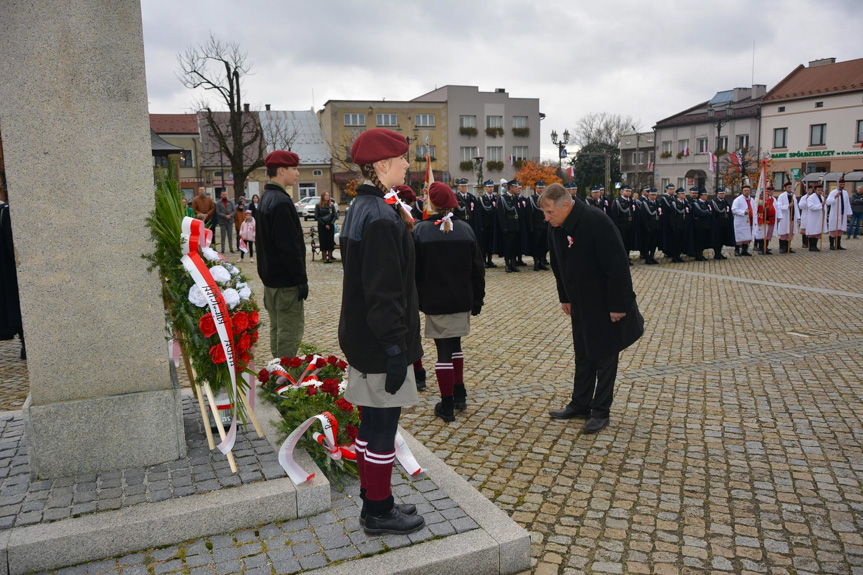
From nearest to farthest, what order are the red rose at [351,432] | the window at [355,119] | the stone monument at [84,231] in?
the stone monument at [84,231], the red rose at [351,432], the window at [355,119]

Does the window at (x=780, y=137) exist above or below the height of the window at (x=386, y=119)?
below

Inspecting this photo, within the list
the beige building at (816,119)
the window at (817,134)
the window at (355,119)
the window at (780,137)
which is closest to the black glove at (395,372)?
the beige building at (816,119)

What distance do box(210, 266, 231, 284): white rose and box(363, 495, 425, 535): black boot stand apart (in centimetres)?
166

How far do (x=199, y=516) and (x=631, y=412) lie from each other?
3.80 metres

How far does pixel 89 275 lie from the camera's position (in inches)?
154

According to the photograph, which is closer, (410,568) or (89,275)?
(410,568)

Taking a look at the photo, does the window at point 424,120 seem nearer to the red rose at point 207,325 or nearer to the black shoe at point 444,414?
the black shoe at point 444,414

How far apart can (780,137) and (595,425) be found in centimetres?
5554

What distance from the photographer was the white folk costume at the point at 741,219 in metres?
19.0

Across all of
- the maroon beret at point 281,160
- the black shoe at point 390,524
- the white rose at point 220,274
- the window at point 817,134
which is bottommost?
the black shoe at point 390,524

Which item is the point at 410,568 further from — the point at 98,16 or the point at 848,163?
the point at 848,163

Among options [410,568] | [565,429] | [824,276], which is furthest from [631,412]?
[824,276]

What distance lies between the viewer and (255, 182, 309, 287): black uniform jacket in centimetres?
591

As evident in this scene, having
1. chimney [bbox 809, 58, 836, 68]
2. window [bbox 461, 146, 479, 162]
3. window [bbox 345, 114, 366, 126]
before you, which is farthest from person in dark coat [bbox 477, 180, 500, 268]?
window [bbox 461, 146, 479, 162]
